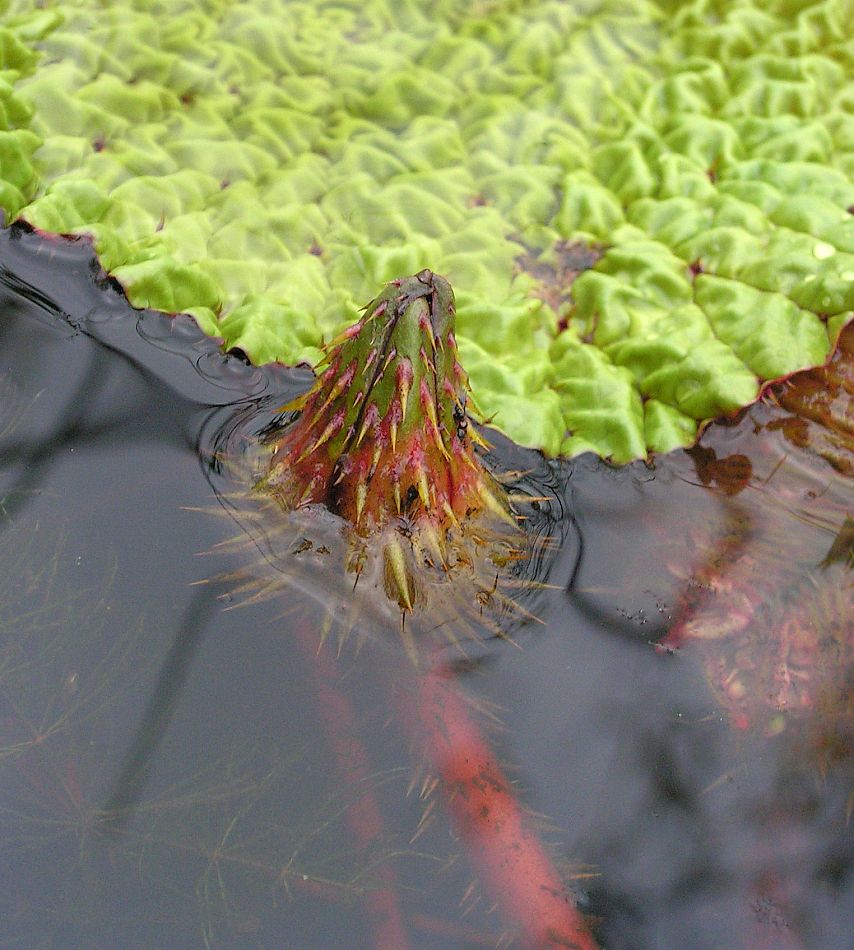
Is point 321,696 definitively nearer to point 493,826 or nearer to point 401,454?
point 493,826

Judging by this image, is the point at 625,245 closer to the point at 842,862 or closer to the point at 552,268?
the point at 552,268

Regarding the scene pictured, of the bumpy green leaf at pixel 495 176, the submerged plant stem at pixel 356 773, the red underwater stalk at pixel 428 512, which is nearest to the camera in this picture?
the submerged plant stem at pixel 356 773

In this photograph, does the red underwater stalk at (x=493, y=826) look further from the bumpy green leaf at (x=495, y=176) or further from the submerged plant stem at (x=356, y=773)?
the bumpy green leaf at (x=495, y=176)

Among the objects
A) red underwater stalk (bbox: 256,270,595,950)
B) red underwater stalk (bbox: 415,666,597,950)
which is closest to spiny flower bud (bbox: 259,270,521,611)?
red underwater stalk (bbox: 256,270,595,950)

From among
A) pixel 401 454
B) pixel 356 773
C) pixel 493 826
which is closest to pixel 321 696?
pixel 356 773

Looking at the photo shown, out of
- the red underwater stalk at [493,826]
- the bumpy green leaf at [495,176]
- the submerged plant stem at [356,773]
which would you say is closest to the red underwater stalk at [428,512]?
the red underwater stalk at [493,826]

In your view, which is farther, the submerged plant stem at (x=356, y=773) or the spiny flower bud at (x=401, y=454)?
the spiny flower bud at (x=401, y=454)

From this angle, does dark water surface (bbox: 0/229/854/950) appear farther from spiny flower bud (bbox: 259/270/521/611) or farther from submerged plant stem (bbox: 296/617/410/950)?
spiny flower bud (bbox: 259/270/521/611)
